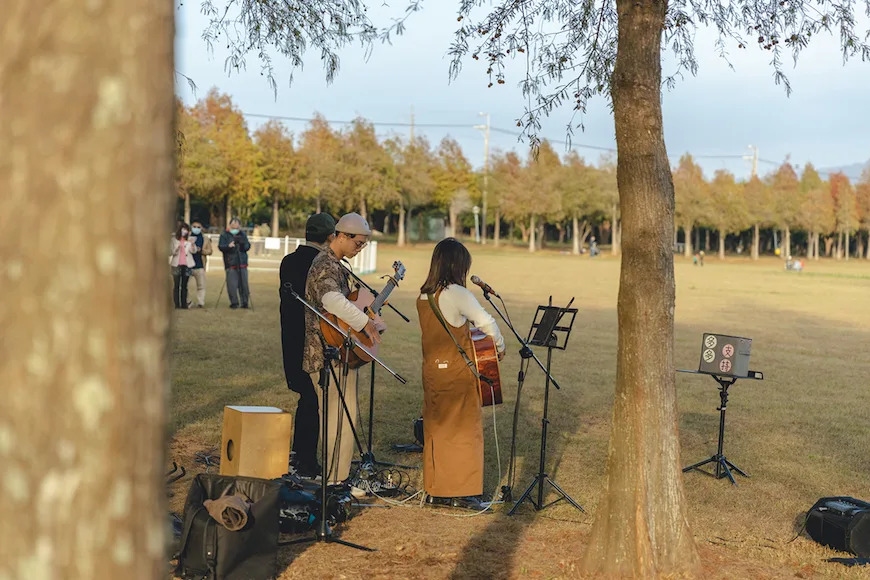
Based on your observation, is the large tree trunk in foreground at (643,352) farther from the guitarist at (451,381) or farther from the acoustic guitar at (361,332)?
the acoustic guitar at (361,332)

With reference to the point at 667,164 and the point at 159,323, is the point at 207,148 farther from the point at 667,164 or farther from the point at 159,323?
the point at 159,323

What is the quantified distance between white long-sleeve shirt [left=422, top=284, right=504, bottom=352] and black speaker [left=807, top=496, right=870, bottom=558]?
2381 millimetres

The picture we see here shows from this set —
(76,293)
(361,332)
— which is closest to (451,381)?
(361,332)

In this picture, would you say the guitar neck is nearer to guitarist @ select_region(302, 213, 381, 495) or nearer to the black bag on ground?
guitarist @ select_region(302, 213, 381, 495)

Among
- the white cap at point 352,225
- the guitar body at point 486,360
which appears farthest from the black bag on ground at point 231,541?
the white cap at point 352,225

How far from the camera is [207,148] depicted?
6181 cm

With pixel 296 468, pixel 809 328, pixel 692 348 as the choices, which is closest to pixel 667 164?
A: pixel 296 468

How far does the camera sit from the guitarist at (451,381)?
702cm

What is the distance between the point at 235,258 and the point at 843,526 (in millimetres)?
16350

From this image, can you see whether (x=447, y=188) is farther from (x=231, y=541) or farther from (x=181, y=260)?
(x=231, y=541)

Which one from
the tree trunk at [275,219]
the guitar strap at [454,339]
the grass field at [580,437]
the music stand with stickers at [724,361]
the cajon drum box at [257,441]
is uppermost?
the tree trunk at [275,219]

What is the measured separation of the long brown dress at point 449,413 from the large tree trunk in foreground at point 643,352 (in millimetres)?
1594

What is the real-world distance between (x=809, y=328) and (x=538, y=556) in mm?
18886

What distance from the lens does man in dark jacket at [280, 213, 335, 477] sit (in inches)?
309
